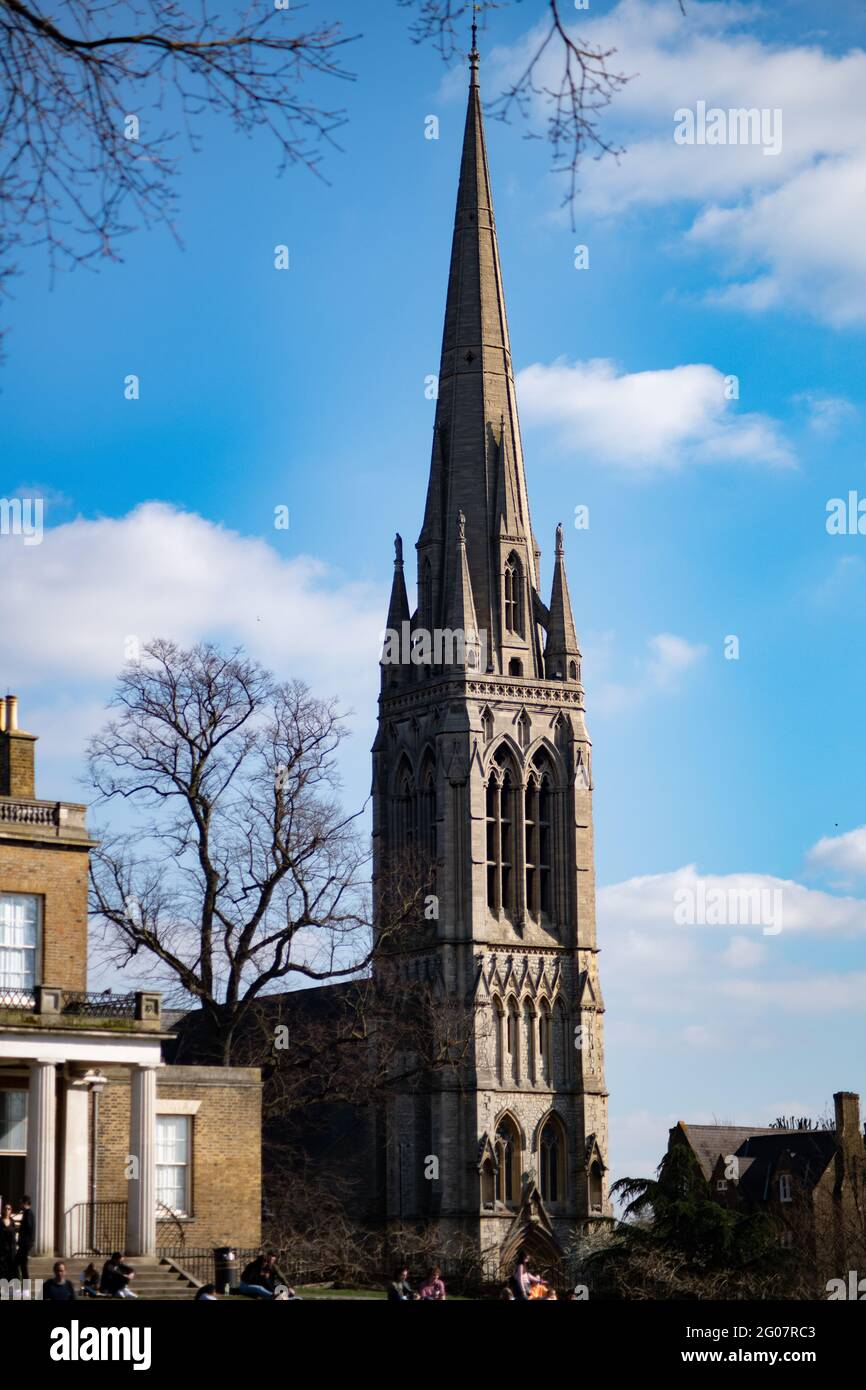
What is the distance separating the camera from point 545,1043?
98.1m

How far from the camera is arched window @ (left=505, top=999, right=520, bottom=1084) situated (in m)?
96.8

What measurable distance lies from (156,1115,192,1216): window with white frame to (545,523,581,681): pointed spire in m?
55.8

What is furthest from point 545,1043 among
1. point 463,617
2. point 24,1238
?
point 24,1238

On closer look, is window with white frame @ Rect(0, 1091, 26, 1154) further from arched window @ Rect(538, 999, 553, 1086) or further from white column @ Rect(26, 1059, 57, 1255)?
arched window @ Rect(538, 999, 553, 1086)

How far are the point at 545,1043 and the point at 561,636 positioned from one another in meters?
17.5

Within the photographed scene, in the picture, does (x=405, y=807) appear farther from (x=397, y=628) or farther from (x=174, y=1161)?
(x=174, y=1161)

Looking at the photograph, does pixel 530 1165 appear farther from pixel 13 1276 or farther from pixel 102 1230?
pixel 13 1276

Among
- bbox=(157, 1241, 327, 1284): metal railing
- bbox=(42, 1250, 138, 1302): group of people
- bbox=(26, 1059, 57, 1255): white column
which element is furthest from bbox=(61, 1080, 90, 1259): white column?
bbox=(42, 1250, 138, 1302): group of people

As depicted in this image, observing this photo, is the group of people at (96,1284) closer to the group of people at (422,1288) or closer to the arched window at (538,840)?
the group of people at (422,1288)

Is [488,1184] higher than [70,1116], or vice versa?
[70,1116]

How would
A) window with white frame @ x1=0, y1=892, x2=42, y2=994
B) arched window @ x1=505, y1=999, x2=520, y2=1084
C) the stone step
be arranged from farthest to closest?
arched window @ x1=505, y1=999, x2=520, y2=1084
window with white frame @ x1=0, y1=892, x2=42, y2=994
the stone step

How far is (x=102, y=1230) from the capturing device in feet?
148

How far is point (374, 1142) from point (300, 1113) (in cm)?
328
